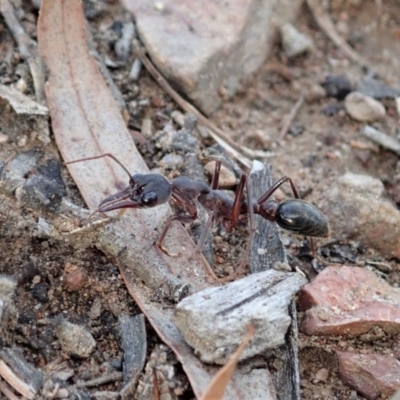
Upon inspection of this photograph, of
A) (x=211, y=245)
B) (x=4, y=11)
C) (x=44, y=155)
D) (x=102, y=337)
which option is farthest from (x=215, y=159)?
(x=4, y=11)

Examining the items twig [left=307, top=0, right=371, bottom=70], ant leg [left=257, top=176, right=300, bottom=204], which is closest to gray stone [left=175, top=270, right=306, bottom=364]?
ant leg [left=257, top=176, right=300, bottom=204]

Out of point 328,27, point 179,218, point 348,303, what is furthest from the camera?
point 328,27

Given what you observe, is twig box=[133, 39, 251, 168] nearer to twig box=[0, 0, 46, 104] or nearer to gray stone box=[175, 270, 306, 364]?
twig box=[0, 0, 46, 104]

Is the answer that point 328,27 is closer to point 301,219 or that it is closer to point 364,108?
point 364,108

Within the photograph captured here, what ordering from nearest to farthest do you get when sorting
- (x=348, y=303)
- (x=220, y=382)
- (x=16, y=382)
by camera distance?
(x=220, y=382)
(x=16, y=382)
(x=348, y=303)

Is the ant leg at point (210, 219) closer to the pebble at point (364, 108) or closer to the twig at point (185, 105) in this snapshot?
the twig at point (185, 105)

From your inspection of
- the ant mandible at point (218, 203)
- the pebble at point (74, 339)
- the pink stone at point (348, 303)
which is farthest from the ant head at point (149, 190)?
the pink stone at point (348, 303)

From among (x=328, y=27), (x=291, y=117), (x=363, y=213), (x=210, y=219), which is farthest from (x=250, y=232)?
(x=328, y=27)
